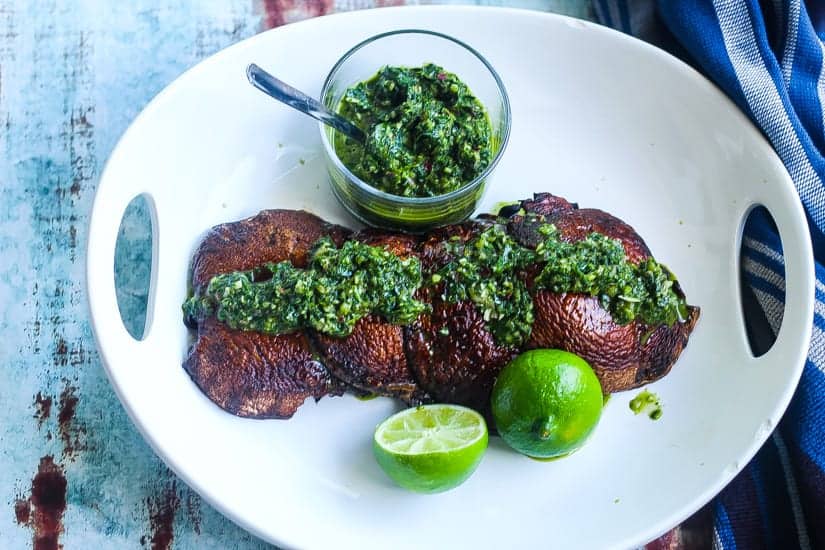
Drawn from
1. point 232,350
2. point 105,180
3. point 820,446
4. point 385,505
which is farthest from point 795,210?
point 105,180

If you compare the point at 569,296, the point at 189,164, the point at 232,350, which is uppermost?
the point at 189,164

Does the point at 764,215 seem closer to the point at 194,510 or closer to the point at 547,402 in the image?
the point at 547,402

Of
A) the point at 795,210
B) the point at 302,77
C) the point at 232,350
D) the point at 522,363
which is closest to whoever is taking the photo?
the point at 522,363

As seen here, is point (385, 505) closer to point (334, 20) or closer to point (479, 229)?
point (479, 229)

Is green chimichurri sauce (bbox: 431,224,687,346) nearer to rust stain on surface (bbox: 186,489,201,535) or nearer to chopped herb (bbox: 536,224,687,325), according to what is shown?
chopped herb (bbox: 536,224,687,325)

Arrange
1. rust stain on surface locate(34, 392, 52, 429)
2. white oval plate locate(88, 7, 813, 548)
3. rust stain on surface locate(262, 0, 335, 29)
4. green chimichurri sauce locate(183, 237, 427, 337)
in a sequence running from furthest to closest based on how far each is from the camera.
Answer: rust stain on surface locate(262, 0, 335, 29) → rust stain on surface locate(34, 392, 52, 429) → white oval plate locate(88, 7, 813, 548) → green chimichurri sauce locate(183, 237, 427, 337)

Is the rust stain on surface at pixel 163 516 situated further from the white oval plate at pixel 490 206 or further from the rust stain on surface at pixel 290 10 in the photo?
the rust stain on surface at pixel 290 10

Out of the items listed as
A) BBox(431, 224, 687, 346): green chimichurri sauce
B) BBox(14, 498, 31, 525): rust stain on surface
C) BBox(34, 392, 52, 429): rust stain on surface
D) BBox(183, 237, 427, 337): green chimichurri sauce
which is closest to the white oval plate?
BBox(183, 237, 427, 337): green chimichurri sauce
